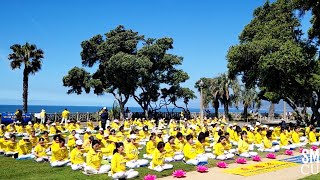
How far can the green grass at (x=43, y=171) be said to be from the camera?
37.9 ft

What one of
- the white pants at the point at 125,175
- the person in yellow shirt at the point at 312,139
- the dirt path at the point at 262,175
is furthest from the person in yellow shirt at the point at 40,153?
the person in yellow shirt at the point at 312,139

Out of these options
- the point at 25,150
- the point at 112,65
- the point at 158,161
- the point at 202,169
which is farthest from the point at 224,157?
the point at 112,65

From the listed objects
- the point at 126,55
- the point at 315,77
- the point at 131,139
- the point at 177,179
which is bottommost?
the point at 177,179

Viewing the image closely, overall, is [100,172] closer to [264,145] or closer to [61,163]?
[61,163]

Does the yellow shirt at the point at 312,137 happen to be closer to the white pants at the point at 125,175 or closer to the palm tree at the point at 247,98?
the white pants at the point at 125,175

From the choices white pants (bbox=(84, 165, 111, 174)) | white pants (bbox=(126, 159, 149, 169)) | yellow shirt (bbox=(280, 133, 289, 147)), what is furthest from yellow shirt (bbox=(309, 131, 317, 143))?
white pants (bbox=(84, 165, 111, 174))

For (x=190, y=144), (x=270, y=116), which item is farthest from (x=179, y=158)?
(x=270, y=116)

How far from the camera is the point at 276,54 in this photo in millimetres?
28125

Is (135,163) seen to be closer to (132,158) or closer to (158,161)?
(132,158)

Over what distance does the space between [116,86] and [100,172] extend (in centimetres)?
2787

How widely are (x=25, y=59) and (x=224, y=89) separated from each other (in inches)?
898

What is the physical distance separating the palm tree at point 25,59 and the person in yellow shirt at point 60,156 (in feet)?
75.7

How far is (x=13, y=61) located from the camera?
35531 millimetres

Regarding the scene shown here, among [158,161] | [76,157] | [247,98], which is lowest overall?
[158,161]
